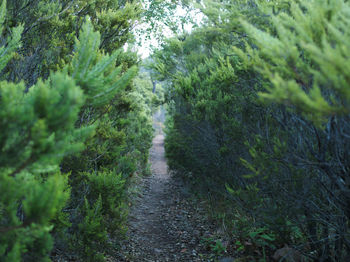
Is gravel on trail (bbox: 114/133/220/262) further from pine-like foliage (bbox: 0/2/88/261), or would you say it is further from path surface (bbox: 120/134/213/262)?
pine-like foliage (bbox: 0/2/88/261)

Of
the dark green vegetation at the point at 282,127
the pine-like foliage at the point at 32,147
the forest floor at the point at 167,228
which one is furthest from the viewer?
the forest floor at the point at 167,228

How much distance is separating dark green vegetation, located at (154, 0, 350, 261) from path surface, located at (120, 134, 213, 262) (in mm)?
736

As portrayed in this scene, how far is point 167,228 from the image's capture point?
6.91m

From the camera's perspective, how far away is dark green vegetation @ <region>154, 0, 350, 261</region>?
1.99 meters

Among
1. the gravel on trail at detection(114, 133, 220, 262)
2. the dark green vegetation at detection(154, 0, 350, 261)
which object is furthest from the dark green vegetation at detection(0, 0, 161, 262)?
the dark green vegetation at detection(154, 0, 350, 261)

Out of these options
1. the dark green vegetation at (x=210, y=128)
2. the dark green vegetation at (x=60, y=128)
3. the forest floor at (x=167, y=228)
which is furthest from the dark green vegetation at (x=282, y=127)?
the dark green vegetation at (x=60, y=128)

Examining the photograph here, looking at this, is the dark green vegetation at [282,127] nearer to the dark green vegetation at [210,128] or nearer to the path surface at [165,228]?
the dark green vegetation at [210,128]

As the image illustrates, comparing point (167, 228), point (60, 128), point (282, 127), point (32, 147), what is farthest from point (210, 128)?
point (32, 147)

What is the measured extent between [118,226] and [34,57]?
138 inches

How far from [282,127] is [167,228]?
14.0 feet

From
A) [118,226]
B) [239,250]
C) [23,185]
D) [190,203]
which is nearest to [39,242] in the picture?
[23,185]

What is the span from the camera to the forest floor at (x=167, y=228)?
5393 mm

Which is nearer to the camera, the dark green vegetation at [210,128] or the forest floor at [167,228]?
the dark green vegetation at [210,128]

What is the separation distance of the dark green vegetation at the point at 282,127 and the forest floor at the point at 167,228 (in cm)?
65
